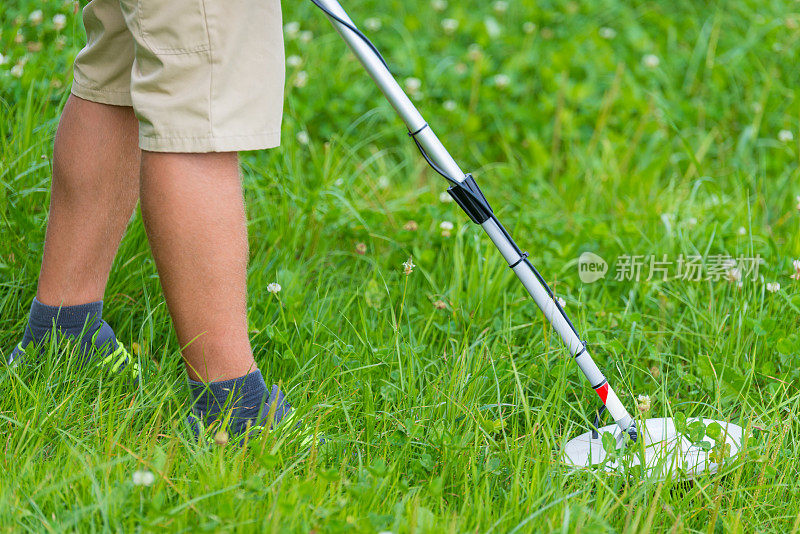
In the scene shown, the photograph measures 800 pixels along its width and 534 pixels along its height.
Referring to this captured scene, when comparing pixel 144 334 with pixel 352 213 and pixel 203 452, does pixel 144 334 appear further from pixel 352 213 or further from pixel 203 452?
pixel 352 213

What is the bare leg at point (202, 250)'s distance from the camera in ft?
4.80

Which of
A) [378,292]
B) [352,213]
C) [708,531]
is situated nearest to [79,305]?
[378,292]

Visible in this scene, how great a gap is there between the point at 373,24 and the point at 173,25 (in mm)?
2647

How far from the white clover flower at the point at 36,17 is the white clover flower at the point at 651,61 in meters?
2.67

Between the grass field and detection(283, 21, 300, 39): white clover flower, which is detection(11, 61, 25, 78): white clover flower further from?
detection(283, 21, 300, 39): white clover flower

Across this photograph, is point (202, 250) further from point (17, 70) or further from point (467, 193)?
point (17, 70)

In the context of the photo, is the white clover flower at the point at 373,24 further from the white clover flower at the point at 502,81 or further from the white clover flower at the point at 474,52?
the white clover flower at the point at 502,81

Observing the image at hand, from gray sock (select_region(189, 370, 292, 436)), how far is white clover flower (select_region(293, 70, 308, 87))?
5.65ft

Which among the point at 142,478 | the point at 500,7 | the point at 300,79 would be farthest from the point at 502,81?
the point at 142,478

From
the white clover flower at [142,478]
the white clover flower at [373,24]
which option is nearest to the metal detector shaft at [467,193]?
the white clover flower at [142,478]

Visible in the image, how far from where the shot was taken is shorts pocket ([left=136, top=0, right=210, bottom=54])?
1355 millimetres

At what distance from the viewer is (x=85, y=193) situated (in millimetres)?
1731

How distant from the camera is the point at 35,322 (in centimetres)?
177

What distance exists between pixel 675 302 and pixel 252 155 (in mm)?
1580
